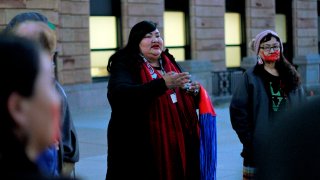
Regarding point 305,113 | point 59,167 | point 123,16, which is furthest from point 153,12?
point 305,113

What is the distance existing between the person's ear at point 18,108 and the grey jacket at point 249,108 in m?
3.67

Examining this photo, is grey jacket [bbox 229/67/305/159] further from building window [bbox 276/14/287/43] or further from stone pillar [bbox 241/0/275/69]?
building window [bbox 276/14/287/43]

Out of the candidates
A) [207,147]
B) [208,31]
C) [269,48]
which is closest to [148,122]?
[207,147]

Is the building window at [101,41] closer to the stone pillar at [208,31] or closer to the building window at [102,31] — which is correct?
the building window at [102,31]

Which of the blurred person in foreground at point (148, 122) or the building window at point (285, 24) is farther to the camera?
the building window at point (285, 24)

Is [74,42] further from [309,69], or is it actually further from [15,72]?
[15,72]

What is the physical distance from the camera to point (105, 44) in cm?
1914

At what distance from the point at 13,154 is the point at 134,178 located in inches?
134

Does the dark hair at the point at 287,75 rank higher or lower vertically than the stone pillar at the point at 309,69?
higher

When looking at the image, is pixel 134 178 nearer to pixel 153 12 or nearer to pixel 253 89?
pixel 253 89

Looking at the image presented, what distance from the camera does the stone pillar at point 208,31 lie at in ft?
72.3

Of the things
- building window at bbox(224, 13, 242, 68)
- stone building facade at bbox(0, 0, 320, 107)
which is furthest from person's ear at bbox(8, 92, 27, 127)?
building window at bbox(224, 13, 242, 68)

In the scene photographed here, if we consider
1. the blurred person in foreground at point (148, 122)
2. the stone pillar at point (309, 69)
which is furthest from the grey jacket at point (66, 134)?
the stone pillar at point (309, 69)

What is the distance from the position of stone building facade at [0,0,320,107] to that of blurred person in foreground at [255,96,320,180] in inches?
567
